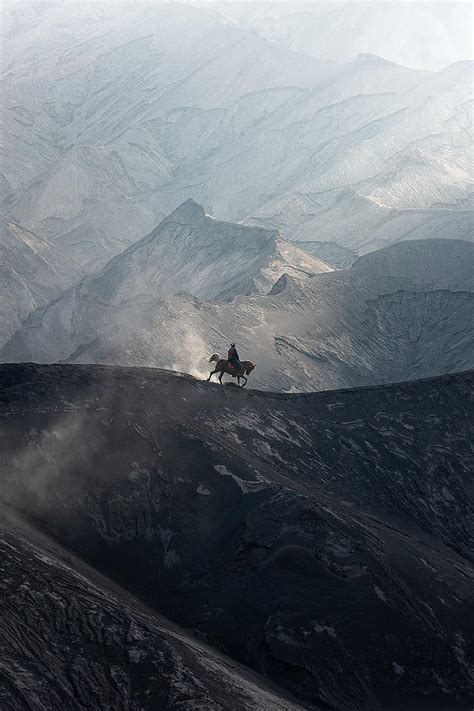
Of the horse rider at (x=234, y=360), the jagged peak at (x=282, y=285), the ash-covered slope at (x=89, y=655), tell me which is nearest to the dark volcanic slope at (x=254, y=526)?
the ash-covered slope at (x=89, y=655)

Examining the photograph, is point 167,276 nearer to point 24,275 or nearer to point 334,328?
point 24,275

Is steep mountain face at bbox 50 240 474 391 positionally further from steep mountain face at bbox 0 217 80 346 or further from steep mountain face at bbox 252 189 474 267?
steep mountain face at bbox 0 217 80 346

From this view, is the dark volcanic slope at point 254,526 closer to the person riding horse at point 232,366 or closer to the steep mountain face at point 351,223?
the person riding horse at point 232,366

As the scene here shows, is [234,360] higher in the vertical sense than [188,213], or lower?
lower

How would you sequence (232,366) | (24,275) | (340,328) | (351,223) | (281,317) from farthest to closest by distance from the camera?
(351,223), (24,275), (340,328), (281,317), (232,366)

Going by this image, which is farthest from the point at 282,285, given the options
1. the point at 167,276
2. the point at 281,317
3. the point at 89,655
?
the point at 89,655

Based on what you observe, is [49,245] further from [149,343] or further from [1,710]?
[1,710]
